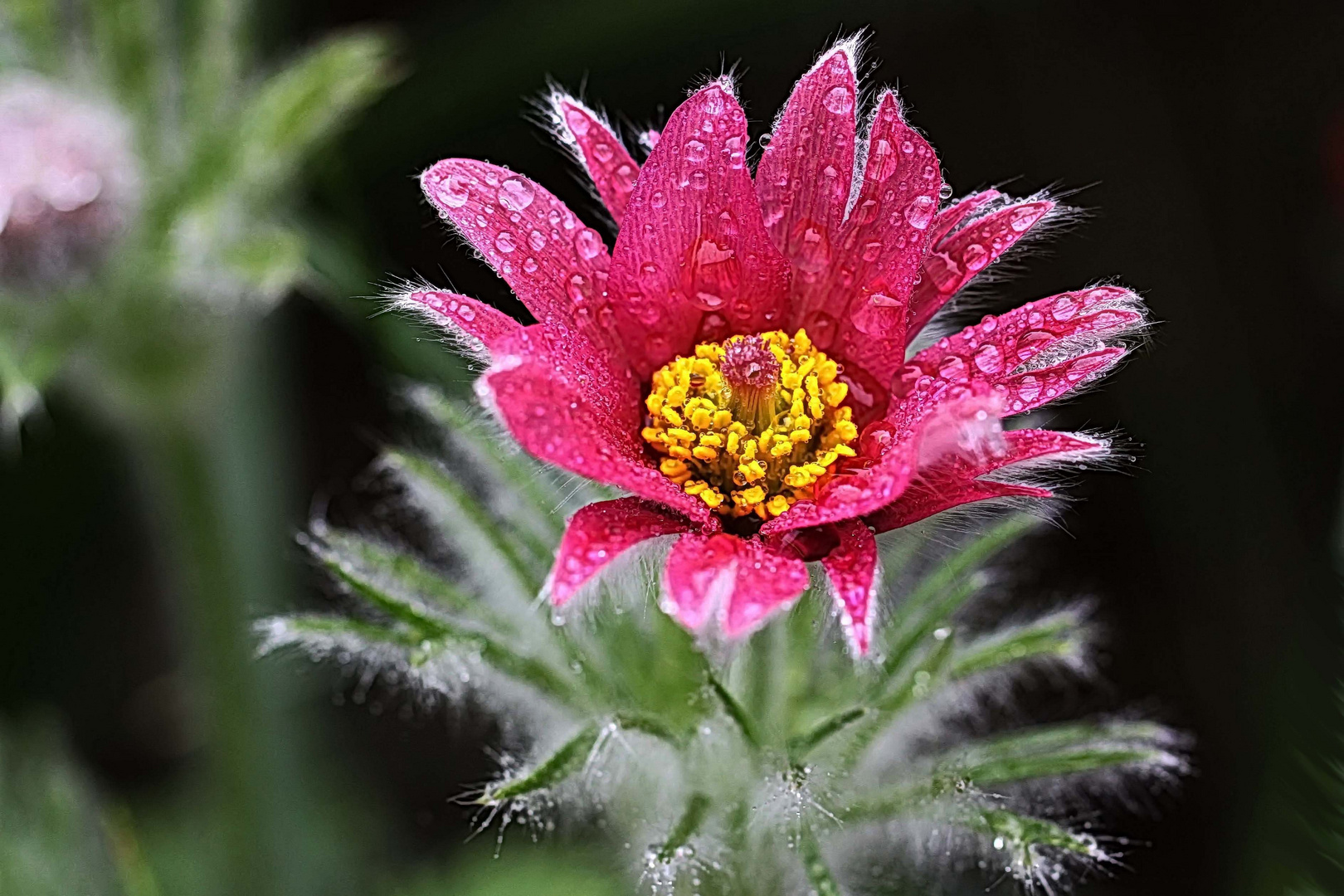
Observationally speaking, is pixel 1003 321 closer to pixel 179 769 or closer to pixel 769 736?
pixel 769 736

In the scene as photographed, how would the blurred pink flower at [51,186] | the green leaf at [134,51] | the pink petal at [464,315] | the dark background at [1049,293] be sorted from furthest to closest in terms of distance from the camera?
the dark background at [1049,293] < the green leaf at [134,51] < the blurred pink flower at [51,186] < the pink petal at [464,315]

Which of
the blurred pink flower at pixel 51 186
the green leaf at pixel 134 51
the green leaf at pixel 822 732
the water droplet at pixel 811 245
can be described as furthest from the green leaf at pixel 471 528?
the green leaf at pixel 134 51

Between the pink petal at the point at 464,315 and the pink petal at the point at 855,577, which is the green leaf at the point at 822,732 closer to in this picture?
the pink petal at the point at 855,577

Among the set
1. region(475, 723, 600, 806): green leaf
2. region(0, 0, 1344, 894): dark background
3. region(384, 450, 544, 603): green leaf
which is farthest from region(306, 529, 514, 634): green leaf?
region(0, 0, 1344, 894): dark background

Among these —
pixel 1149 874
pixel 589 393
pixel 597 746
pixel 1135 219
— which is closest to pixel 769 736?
pixel 597 746

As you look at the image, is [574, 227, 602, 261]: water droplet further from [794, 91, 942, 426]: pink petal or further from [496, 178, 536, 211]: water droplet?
[794, 91, 942, 426]: pink petal

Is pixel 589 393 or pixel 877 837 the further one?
pixel 877 837
